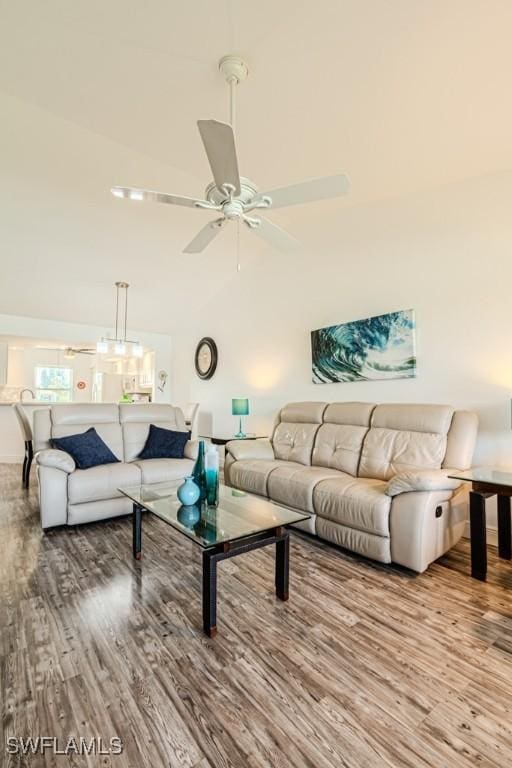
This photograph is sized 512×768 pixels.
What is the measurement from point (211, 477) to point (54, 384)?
7.35m

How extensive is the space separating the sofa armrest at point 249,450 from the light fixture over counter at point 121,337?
231 centimetres

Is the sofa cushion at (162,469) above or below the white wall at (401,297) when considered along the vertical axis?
below

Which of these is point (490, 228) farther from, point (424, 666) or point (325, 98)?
point (424, 666)

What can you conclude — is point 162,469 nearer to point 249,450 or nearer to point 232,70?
point 249,450

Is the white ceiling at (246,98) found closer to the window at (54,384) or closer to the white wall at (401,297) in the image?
the white wall at (401,297)

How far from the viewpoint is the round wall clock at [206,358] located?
19.4 ft

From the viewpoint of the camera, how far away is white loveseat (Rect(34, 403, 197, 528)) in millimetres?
2998

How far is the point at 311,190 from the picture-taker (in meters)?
1.94

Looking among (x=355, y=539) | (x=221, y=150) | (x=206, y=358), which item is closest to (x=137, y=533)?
(x=355, y=539)

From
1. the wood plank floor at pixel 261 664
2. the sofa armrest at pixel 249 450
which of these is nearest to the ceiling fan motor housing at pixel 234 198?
the wood plank floor at pixel 261 664

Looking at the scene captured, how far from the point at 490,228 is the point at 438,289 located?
0.58m

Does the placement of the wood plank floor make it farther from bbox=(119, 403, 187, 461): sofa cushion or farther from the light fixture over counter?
the light fixture over counter

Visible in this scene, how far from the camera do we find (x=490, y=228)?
114 inches

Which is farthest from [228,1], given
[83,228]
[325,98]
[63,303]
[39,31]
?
[63,303]
